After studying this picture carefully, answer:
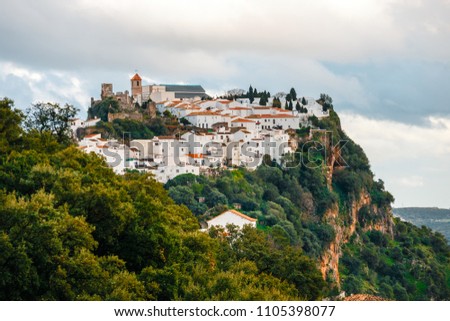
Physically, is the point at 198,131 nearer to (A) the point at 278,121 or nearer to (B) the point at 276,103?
(A) the point at 278,121

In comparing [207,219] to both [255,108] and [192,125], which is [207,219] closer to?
[192,125]

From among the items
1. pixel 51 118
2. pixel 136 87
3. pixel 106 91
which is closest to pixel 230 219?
pixel 51 118

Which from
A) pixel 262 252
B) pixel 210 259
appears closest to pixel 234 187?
pixel 262 252

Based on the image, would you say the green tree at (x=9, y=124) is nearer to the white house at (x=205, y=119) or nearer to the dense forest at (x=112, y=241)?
the dense forest at (x=112, y=241)

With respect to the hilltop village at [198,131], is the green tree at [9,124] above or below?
below

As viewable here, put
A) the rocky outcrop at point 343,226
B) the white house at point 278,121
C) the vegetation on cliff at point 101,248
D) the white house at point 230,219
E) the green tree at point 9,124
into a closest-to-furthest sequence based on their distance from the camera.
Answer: the vegetation on cliff at point 101,248 < the green tree at point 9,124 < the white house at point 230,219 < the rocky outcrop at point 343,226 < the white house at point 278,121

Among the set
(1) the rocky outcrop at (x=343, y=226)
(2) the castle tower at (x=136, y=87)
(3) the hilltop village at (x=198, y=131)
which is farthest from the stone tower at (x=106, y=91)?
(1) the rocky outcrop at (x=343, y=226)

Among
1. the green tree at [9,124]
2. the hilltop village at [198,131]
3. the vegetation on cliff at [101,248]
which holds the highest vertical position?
the hilltop village at [198,131]
